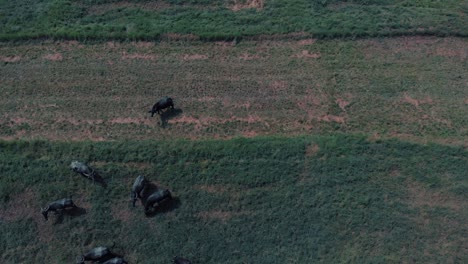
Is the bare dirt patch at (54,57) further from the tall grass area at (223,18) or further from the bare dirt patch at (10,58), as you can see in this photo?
the bare dirt patch at (10,58)

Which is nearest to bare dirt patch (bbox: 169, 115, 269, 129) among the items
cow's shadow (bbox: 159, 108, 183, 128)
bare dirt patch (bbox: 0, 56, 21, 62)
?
cow's shadow (bbox: 159, 108, 183, 128)

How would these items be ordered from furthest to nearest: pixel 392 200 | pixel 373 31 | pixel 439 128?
pixel 373 31
pixel 439 128
pixel 392 200

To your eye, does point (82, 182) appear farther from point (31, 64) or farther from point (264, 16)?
point (264, 16)

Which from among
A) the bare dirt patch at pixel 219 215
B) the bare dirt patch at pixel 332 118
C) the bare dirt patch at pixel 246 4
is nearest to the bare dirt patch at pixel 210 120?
Answer: the bare dirt patch at pixel 332 118

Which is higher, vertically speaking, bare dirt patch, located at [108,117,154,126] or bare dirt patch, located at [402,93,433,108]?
bare dirt patch, located at [108,117,154,126]

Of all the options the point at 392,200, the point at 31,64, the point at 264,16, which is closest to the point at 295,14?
the point at 264,16

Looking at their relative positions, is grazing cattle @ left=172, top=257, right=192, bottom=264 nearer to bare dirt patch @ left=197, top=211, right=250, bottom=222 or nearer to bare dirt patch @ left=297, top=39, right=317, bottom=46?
bare dirt patch @ left=197, top=211, right=250, bottom=222
